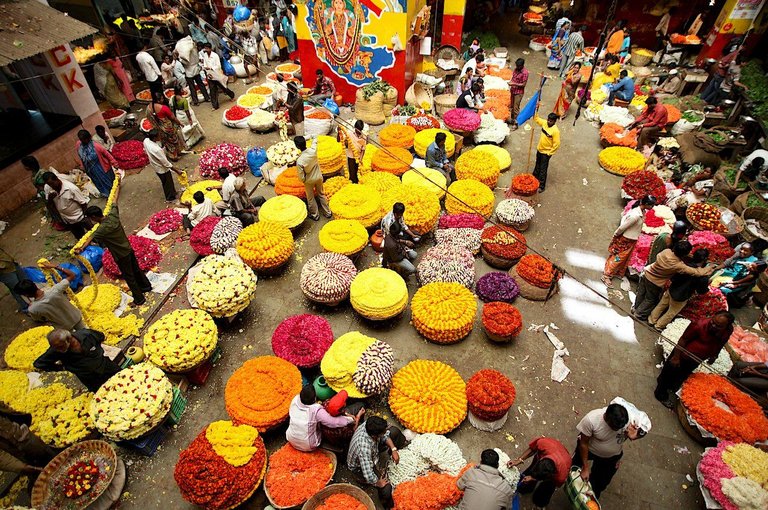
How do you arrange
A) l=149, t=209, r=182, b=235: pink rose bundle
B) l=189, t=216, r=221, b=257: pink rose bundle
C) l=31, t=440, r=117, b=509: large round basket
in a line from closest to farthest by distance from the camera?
l=31, t=440, r=117, b=509: large round basket, l=189, t=216, r=221, b=257: pink rose bundle, l=149, t=209, r=182, b=235: pink rose bundle

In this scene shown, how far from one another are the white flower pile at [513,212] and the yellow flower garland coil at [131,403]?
6.13 meters

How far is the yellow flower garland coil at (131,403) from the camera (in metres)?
4.54

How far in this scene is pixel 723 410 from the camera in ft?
16.6

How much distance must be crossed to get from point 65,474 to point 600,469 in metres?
5.83

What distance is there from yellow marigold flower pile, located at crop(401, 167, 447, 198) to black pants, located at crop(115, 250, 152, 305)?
502 cm

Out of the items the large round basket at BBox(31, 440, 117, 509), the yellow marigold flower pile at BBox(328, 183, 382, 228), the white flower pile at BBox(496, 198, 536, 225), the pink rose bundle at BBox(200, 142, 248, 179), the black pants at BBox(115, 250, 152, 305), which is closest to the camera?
the large round basket at BBox(31, 440, 117, 509)

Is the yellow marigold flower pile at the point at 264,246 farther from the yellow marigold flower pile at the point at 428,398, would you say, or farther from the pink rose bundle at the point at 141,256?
the yellow marigold flower pile at the point at 428,398

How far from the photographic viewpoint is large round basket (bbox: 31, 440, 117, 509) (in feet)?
14.2

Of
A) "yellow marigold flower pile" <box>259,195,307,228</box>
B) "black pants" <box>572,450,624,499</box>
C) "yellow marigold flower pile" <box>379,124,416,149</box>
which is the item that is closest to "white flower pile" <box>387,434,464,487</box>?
"black pants" <box>572,450,624,499</box>

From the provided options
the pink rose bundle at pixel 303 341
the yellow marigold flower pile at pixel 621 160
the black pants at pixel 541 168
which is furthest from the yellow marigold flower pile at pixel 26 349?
the yellow marigold flower pile at pixel 621 160

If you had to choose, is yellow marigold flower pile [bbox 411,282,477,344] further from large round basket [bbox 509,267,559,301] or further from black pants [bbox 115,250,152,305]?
black pants [bbox 115,250,152,305]

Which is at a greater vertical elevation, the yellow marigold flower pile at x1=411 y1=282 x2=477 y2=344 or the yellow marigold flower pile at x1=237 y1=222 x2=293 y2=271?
the yellow marigold flower pile at x1=237 y1=222 x2=293 y2=271

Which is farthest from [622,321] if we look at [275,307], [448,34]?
[448,34]

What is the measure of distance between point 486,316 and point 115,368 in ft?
16.5
